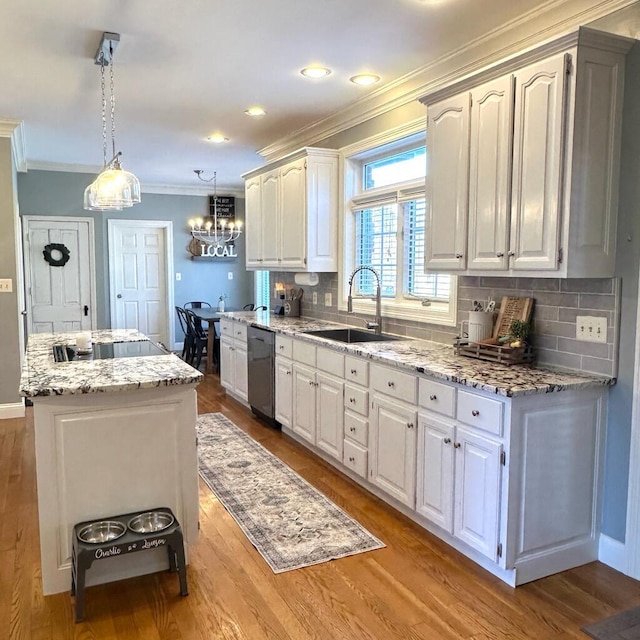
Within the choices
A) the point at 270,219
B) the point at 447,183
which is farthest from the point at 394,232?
the point at 270,219

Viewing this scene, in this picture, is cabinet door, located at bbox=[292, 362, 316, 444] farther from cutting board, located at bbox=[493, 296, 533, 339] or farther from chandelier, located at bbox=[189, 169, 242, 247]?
chandelier, located at bbox=[189, 169, 242, 247]

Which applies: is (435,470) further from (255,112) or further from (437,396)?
(255,112)

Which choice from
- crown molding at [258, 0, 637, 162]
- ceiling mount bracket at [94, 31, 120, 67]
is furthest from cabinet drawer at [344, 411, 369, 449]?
ceiling mount bracket at [94, 31, 120, 67]

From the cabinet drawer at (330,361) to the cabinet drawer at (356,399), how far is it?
0.40 ft

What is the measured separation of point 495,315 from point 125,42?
2539 millimetres

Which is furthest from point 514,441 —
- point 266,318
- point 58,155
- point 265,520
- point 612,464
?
point 58,155

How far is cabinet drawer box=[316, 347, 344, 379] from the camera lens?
358cm

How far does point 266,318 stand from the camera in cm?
534

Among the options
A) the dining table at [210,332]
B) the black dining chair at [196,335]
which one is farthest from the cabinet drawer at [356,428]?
the black dining chair at [196,335]

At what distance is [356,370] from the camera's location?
340cm

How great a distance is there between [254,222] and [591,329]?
3751 mm

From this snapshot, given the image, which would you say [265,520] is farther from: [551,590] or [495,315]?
[495,315]

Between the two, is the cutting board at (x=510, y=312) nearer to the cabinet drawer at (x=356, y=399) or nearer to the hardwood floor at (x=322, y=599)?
the cabinet drawer at (x=356, y=399)

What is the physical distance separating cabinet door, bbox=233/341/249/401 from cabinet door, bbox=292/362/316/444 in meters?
1.05
